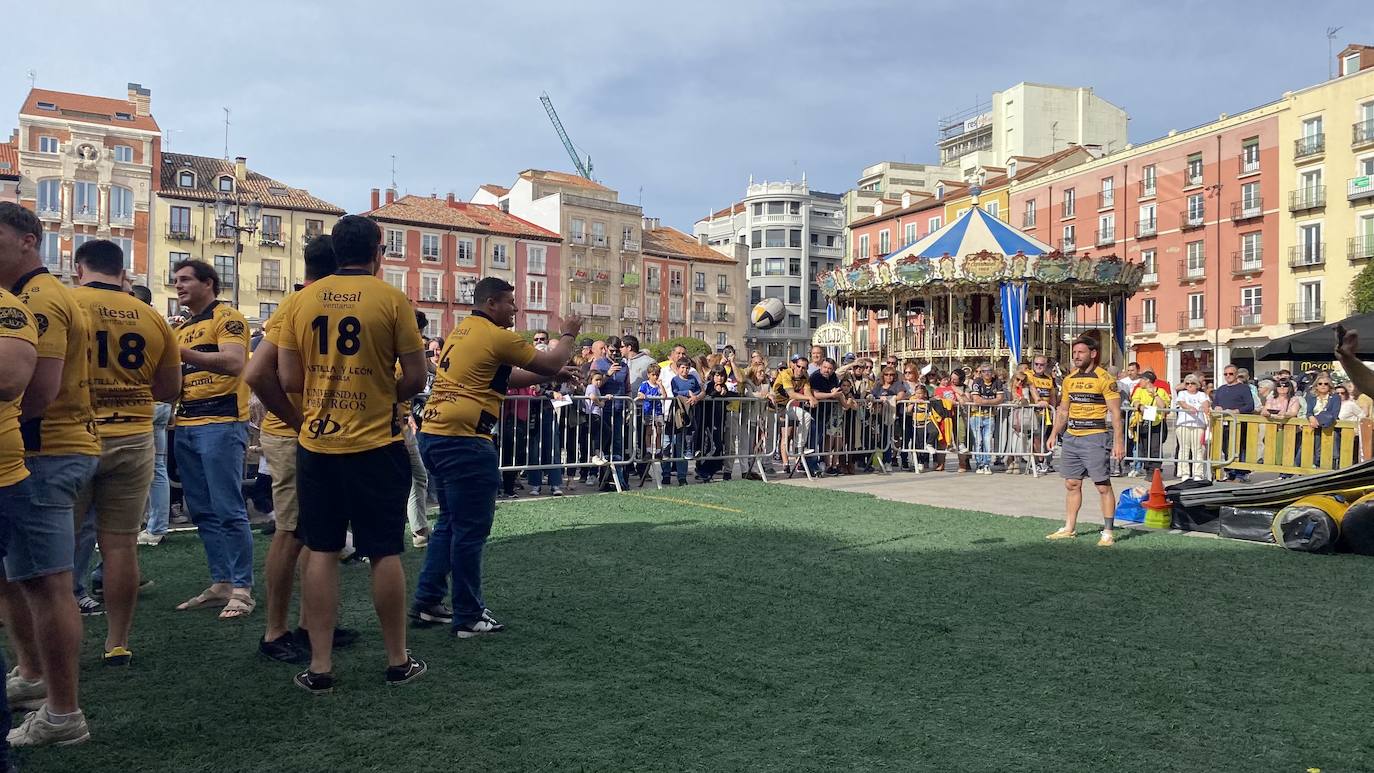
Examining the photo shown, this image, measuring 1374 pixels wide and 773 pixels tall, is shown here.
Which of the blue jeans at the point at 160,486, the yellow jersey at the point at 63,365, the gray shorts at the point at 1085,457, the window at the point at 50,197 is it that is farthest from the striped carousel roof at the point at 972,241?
the window at the point at 50,197

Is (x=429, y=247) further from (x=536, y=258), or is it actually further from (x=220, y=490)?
(x=220, y=490)

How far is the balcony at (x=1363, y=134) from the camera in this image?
39844 mm

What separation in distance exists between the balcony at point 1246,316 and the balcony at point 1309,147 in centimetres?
669

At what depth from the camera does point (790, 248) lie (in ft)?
290

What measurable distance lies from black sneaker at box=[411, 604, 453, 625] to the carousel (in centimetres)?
1844

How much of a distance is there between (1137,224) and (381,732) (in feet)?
172

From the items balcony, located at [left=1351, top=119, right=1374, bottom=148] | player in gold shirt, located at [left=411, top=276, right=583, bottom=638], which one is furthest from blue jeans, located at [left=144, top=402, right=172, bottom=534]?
balcony, located at [left=1351, top=119, right=1374, bottom=148]

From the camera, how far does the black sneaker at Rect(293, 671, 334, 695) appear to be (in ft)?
13.5

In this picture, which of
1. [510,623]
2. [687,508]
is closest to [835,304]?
[687,508]

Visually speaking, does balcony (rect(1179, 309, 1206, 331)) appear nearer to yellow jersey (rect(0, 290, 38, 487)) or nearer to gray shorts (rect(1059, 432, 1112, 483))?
gray shorts (rect(1059, 432, 1112, 483))

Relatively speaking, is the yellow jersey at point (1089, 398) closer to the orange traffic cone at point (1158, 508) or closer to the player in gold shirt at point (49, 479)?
the orange traffic cone at point (1158, 508)

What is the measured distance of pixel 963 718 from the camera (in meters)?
3.85

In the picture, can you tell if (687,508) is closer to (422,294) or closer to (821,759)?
(821,759)

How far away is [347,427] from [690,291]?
2918 inches
